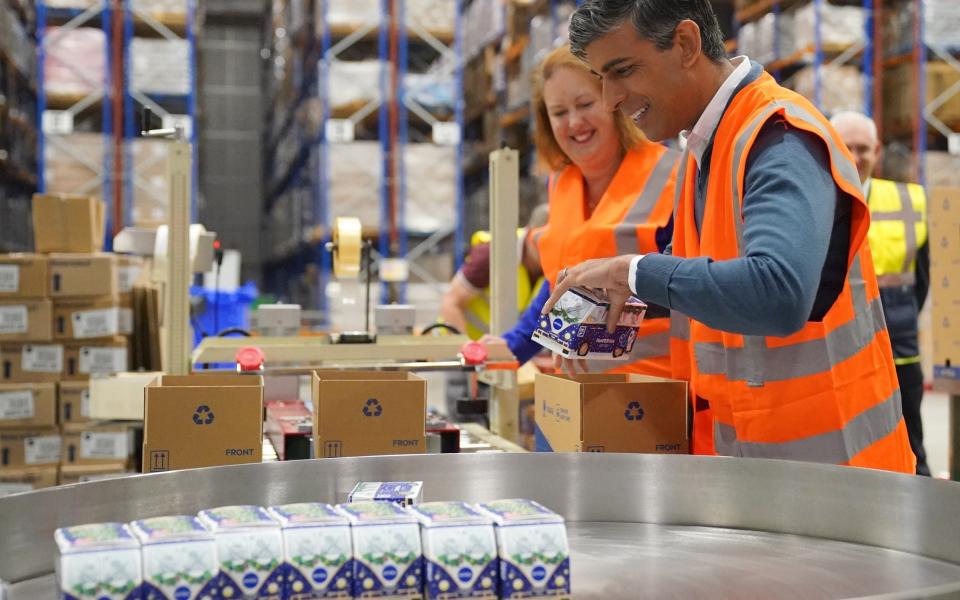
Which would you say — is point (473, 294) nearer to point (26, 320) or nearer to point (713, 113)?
point (26, 320)

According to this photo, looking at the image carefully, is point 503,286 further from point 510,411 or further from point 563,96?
point 563,96

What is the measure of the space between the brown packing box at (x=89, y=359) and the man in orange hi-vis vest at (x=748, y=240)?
4299 mm

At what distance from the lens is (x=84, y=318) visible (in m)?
5.38

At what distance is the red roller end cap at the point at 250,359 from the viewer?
249cm

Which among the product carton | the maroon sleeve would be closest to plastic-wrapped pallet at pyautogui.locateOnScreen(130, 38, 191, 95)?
the maroon sleeve

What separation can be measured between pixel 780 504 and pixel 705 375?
1.44ft

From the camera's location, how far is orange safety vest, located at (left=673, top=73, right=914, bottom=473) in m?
1.64

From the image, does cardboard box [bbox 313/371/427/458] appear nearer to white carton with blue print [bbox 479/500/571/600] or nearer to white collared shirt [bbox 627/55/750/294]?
white collared shirt [bbox 627/55/750/294]

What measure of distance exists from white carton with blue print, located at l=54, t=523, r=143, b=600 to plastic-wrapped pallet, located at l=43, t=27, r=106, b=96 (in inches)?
377

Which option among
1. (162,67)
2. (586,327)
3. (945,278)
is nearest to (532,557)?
(586,327)

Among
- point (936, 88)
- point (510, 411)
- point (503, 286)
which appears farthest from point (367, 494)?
point (936, 88)

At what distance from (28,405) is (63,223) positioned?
0.94 metres

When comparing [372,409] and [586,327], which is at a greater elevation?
[586,327]

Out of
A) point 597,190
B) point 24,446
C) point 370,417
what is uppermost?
point 597,190
